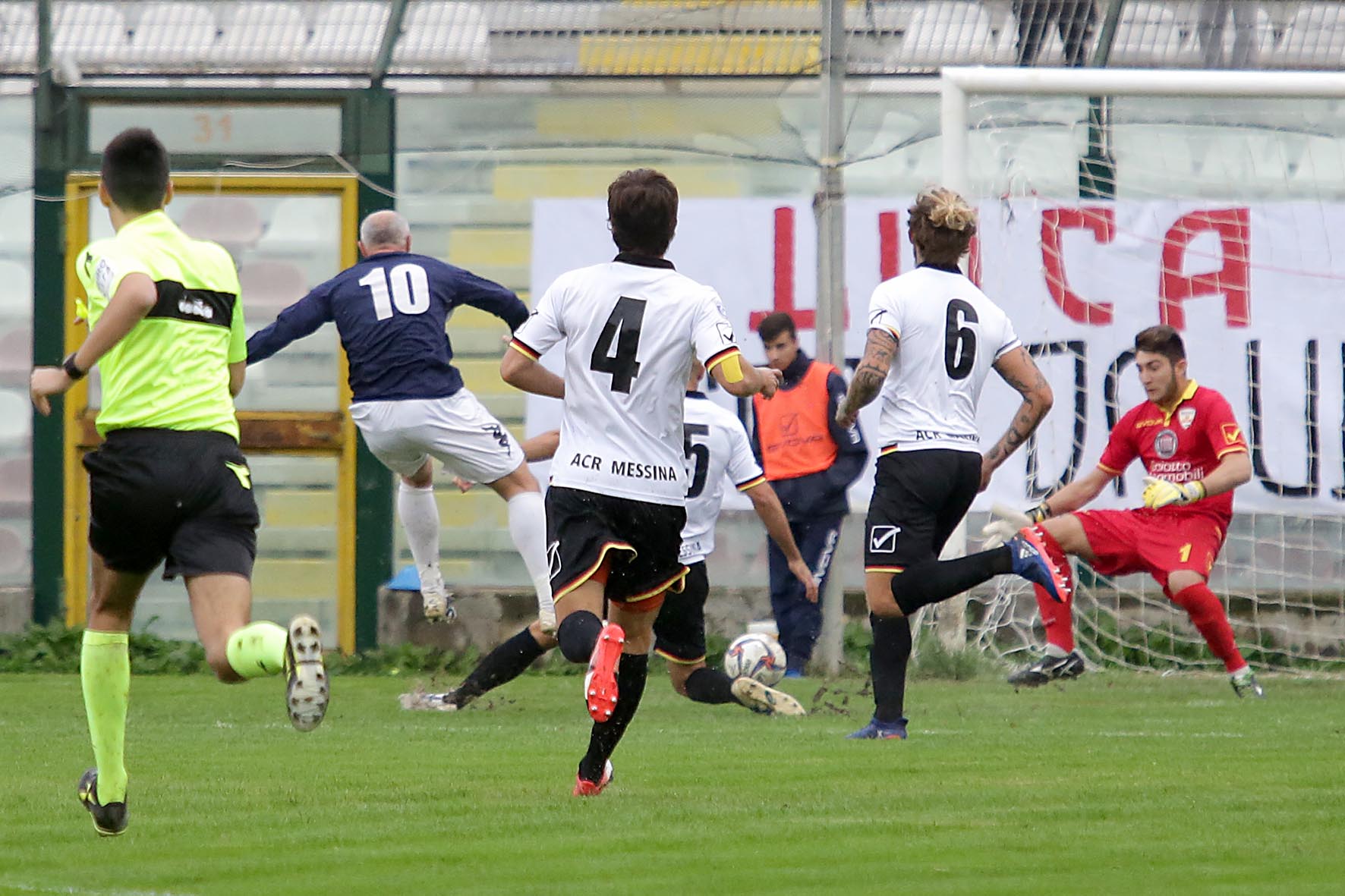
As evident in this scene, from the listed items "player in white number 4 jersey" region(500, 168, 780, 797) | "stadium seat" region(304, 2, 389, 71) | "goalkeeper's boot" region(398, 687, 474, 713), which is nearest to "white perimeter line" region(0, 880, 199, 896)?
"player in white number 4 jersey" region(500, 168, 780, 797)

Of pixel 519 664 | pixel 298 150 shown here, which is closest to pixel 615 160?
pixel 298 150

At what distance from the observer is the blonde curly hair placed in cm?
747

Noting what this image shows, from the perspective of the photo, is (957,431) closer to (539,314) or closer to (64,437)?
(539,314)

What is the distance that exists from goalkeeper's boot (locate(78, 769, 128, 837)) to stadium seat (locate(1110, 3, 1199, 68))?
31.5 feet

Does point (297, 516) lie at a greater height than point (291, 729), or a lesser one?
greater

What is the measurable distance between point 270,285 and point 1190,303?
6.19m

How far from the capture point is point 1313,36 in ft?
41.7

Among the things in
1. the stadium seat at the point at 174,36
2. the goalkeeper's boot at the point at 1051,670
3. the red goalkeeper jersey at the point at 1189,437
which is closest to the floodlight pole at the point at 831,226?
the goalkeeper's boot at the point at 1051,670

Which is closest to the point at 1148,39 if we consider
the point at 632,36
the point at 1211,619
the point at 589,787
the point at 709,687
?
the point at 632,36

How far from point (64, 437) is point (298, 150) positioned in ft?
8.24

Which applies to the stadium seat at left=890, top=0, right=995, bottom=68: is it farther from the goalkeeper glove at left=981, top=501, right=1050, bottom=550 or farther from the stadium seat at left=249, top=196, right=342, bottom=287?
the stadium seat at left=249, top=196, right=342, bottom=287

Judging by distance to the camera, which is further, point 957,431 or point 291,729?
point 291,729

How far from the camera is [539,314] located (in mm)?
5680

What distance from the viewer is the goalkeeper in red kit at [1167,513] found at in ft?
31.6
